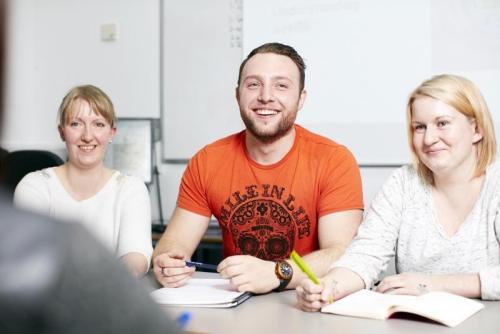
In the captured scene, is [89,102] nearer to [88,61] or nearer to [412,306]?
[412,306]

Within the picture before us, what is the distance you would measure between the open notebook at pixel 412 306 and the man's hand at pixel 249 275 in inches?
7.2

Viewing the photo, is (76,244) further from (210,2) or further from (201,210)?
(210,2)

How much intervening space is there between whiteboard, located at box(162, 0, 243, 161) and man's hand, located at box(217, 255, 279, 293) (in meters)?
1.77

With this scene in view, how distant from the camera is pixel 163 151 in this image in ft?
11.0

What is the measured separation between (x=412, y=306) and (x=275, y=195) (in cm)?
78

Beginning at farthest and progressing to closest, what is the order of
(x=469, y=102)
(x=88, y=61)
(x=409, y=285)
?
(x=88, y=61) → (x=469, y=102) → (x=409, y=285)

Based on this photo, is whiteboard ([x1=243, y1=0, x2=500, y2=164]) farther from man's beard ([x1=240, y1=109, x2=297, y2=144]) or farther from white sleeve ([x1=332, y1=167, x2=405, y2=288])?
white sleeve ([x1=332, y1=167, x2=405, y2=288])

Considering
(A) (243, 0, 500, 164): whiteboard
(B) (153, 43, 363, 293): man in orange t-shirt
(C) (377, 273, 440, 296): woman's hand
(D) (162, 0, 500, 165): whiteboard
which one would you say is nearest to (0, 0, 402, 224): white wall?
(D) (162, 0, 500, 165): whiteboard

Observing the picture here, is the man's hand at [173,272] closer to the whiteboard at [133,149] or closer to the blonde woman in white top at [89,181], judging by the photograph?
the blonde woman in white top at [89,181]

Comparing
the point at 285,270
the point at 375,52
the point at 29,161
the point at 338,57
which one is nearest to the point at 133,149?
the point at 29,161

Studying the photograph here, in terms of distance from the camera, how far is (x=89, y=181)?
6.32ft

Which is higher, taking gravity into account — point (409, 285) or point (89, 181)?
point (89, 181)

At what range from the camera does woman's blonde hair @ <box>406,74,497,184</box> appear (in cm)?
156

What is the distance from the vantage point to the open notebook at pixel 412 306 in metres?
1.16
